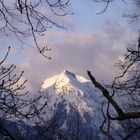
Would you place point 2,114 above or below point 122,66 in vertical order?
below

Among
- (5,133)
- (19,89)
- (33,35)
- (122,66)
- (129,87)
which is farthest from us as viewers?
(122,66)

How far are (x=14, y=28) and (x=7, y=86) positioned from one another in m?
0.63

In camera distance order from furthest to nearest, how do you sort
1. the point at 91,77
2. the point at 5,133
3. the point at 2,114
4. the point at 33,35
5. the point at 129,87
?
the point at 129,87 → the point at 33,35 → the point at 2,114 → the point at 5,133 → the point at 91,77

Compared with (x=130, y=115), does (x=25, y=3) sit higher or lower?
higher

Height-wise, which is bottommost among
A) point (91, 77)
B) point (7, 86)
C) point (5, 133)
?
point (91, 77)

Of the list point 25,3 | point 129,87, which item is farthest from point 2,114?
point 129,87

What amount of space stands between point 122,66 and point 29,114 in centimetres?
402

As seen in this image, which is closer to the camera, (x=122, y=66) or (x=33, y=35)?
(x=33, y=35)

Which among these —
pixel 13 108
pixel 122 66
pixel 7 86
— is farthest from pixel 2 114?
pixel 122 66

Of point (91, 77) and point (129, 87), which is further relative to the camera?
point (129, 87)

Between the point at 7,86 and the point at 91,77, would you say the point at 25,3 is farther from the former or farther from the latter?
the point at 91,77

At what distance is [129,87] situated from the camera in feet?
24.0

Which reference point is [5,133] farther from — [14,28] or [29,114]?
[14,28]

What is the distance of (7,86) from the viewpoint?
16.0 feet
